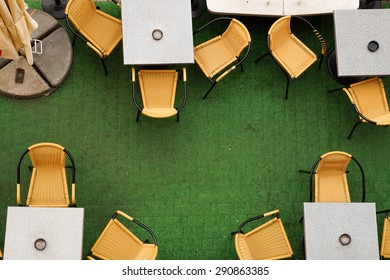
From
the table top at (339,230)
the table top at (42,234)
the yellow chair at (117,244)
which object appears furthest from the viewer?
the yellow chair at (117,244)

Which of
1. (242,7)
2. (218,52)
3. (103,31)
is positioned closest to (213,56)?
(218,52)

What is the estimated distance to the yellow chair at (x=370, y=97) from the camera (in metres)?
7.92

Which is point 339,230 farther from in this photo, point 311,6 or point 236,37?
point 311,6

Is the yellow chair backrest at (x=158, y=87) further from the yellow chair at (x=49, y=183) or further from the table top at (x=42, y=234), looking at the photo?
the table top at (x=42, y=234)

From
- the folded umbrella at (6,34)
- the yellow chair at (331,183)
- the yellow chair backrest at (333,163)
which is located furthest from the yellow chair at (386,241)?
the folded umbrella at (6,34)

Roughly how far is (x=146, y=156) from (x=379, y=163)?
3213 mm

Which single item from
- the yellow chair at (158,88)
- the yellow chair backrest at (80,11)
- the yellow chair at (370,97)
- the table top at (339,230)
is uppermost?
Result: the yellow chair backrest at (80,11)

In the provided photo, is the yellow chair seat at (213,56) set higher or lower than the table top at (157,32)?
lower

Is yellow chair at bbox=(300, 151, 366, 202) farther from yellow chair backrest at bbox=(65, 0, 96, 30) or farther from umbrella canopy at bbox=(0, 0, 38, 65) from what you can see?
umbrella canopy at bbox=(0, 0, 38, 65)

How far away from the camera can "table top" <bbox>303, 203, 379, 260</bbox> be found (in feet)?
22.9

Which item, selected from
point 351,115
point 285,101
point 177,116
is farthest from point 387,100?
point 177,116

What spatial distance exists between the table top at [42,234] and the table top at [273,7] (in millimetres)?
3497

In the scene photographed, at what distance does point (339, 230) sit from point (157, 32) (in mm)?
3298

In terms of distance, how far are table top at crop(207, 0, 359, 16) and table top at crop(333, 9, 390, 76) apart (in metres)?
0.55
